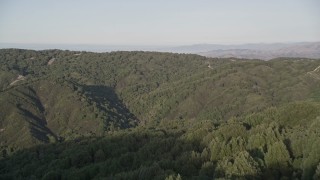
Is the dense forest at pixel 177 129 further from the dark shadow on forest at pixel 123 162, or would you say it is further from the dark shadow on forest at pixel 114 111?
the dark shadow on forest at pixel 114 111

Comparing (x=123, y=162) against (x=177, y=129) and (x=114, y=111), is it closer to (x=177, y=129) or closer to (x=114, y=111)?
(x=177, y=129)

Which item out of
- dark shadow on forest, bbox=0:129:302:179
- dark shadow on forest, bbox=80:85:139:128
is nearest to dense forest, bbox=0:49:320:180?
dark shadow on forest, bbox=0:129:302:179

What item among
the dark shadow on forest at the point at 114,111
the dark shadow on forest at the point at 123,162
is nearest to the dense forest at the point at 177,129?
the dark shadow on forest at the point at 123,162

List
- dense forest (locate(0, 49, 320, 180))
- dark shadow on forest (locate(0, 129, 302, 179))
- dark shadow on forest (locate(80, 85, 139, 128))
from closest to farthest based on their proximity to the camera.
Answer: dark shadow on forest (locate(0, 129, 302, 179)) < dense forest (locate(0, 49, 320, 180)) < dark shadow on forest (locate(80, 85, 139, 128))

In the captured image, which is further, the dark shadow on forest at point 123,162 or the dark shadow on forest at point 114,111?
the dark shadow on forest at point 114,111

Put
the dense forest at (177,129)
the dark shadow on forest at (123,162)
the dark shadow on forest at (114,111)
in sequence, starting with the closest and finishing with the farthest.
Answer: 1. the dark shadow on forest at (123,162)
2. the dense forest at (177,129)
3. the dark shadow on forest at (114,111)

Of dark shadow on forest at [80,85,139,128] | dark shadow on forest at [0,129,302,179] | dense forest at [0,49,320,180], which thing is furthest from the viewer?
dark shadow on forest at [80,85,139,128]

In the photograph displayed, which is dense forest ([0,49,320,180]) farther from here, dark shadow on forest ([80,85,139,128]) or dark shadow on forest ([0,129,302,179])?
dark shadow on forest ([80,85,139,128])

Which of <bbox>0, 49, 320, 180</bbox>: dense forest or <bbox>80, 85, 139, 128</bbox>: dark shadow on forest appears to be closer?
<bbox>0, 49, 320, 180</bbox>: dense forest

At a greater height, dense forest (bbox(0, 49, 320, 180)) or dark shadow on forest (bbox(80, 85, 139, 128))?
dense forest (bbox(0, 49, 320, 180))
